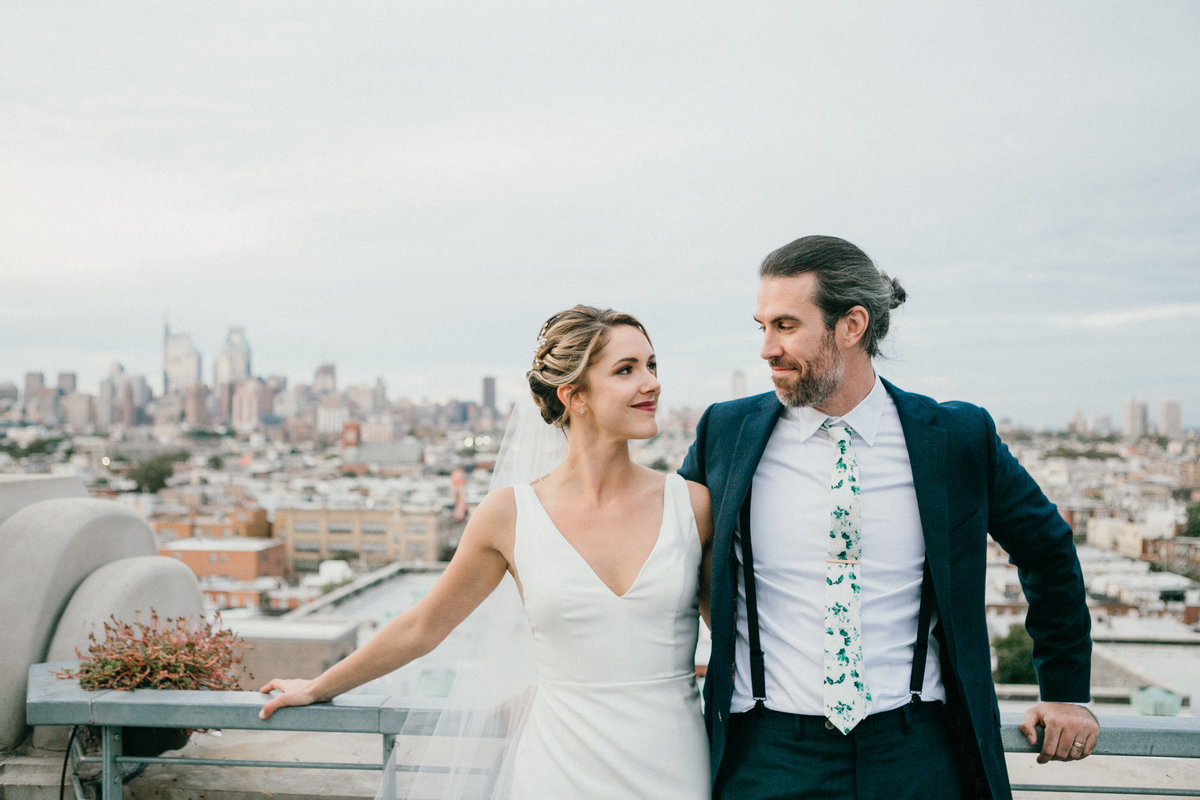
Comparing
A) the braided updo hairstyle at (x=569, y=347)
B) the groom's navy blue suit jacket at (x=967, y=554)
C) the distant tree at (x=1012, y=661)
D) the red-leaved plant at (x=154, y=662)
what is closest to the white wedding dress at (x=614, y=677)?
the groom's navy blue suit jacket at (x=967, y=554)

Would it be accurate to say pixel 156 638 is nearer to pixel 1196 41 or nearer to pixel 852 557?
pixel 852 557

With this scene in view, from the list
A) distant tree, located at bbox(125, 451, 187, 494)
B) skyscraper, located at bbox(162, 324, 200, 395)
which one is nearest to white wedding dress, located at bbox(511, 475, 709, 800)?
distant tree, located at bbox(125, 451, 187, 494)

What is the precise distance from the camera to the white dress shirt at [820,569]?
5.24ft

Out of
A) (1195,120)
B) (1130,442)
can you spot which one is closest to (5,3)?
(1195,120)

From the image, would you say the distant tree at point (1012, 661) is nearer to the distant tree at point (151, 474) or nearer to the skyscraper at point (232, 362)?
the distant tree at point (151, 474)

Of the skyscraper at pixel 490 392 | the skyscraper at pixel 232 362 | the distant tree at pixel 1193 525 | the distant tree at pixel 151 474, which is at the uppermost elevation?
the skyscraper at pixel 232 362

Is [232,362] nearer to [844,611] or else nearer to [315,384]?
[315,384]

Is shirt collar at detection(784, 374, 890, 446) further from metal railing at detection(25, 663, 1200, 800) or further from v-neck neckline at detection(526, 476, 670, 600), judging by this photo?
metal railing at detection(25, 663, 1200, 800)

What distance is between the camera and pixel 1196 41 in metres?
48.3

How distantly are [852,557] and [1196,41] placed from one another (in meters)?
60.9

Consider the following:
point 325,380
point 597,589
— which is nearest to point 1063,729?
point 597,589

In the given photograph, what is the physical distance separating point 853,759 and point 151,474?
297ft

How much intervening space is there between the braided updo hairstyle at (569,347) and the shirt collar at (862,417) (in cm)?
40

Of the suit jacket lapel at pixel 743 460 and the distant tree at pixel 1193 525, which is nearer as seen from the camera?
the suit jacket lapel at pixel 743 460
